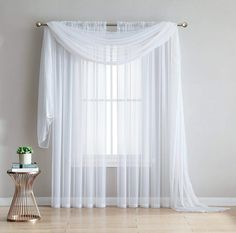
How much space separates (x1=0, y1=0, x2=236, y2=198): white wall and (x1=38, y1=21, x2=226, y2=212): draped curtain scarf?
202 millimetres

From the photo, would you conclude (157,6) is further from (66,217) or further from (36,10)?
(66,217)

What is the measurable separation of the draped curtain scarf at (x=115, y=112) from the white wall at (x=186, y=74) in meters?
0.20

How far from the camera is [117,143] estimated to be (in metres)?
6.25

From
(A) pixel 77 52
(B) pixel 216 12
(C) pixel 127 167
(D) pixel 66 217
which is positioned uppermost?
(B) pixel 216 12

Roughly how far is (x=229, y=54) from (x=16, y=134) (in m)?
2.55

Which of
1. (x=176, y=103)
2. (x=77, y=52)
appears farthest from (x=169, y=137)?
(x=77, y=52)

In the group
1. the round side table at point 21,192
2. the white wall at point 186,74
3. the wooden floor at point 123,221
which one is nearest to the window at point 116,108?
the white wall at point 186,74

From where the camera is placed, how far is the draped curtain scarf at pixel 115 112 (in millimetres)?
6168

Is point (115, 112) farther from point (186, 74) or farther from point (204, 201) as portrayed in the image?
point (204, 201)

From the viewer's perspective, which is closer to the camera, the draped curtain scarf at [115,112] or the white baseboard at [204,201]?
the draped curtain scarf at [115,112]

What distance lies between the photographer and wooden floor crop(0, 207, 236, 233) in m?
5.12

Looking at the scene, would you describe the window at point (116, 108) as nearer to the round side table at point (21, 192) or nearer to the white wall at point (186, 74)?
the white wall at point (186, 74)

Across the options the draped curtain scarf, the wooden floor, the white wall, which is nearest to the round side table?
the wooden floor

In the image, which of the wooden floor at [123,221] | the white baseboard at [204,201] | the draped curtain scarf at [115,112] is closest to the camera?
the wooden floor at [123,221]
